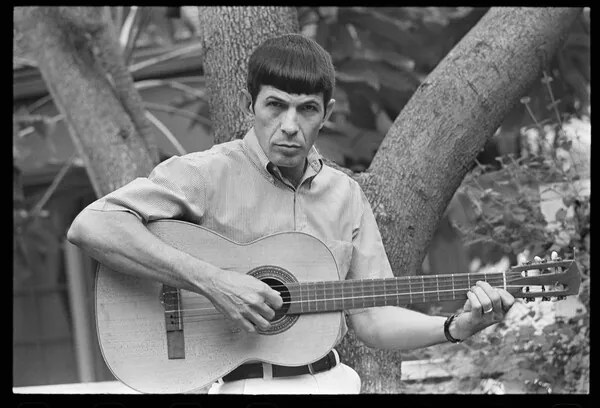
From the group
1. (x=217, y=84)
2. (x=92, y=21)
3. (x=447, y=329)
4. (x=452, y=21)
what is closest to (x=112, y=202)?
(x=447, y=329)

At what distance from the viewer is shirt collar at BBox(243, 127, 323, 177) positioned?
10.8 feet

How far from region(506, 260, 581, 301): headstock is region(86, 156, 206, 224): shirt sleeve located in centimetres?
93

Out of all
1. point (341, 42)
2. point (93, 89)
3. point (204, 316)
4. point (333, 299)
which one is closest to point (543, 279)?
point (333, 299)

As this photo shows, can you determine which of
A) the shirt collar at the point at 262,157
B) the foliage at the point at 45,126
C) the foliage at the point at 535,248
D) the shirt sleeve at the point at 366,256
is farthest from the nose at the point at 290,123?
the foliage at the point at 45,126

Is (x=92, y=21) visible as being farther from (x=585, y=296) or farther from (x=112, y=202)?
(x=585, y=296)

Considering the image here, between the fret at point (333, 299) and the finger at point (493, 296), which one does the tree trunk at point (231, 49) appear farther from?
the finger at point (493, 296)

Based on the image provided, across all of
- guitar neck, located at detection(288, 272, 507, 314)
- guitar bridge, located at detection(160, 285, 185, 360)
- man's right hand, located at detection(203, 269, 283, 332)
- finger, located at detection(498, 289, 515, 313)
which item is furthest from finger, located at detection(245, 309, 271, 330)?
finger, located at detection(498, 289, 515, 313)

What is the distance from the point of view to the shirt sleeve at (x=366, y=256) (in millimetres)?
3381

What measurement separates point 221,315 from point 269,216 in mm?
318

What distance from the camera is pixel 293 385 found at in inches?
126

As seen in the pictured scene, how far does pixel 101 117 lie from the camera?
472 cm

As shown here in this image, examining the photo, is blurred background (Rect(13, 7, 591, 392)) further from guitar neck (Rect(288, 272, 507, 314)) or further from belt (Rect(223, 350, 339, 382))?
belt (Rect(223, 350, 339, 382))

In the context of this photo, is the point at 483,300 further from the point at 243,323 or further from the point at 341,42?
the point at 341,42
